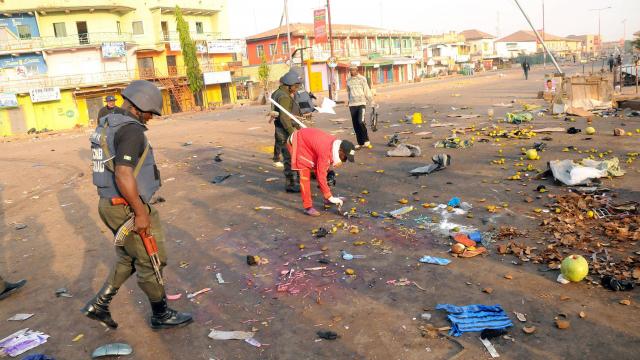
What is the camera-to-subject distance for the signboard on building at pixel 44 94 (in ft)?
114

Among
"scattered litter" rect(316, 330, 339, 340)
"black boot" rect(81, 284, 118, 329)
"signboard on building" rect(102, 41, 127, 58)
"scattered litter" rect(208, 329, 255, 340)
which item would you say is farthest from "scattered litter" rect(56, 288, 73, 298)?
"signboard on building" rect(102, 41, 127, 58)

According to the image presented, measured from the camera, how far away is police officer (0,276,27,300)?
15.6ft

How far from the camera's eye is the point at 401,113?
786 inches

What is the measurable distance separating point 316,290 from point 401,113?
53.7ft

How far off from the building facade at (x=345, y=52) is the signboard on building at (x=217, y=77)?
6.74 metres

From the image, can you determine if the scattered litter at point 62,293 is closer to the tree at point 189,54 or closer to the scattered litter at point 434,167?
the scattered litter at point 434,167

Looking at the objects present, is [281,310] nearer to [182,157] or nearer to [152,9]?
[182,157]

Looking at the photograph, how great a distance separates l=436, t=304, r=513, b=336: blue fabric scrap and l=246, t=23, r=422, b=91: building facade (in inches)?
1872

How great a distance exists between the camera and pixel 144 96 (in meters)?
3.67

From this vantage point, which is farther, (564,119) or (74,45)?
(74,45)

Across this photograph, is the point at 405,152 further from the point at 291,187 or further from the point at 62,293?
the point at 62,293

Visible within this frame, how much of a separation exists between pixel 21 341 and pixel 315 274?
2.71 m

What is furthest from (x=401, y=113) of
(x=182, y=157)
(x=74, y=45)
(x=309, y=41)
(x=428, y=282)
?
(x=309, y=41)

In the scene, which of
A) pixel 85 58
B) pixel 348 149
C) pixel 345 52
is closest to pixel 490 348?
pixel 348 149
